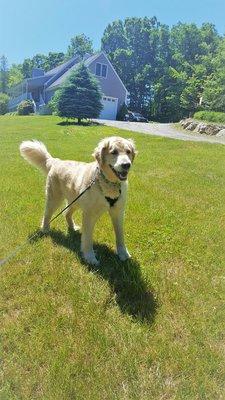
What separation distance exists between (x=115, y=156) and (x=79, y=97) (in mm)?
27084

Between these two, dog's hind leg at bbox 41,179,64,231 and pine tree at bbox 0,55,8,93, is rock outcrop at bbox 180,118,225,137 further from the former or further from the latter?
pine tree at bbox 0,55,8,93

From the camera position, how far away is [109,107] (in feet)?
148

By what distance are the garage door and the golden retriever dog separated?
3896 cm

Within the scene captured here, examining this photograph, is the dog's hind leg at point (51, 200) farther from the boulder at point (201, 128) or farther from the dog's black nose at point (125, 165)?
the boulder at point (201, 128)

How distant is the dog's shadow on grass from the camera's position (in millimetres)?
4199

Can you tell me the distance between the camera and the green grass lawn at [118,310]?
3.23m

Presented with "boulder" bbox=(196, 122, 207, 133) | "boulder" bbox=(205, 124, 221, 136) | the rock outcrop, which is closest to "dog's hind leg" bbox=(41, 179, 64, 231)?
the rock outcrop

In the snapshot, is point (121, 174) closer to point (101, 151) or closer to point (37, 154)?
point (101, 151)

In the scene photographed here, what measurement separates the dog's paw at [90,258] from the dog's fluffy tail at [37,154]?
1628 mm

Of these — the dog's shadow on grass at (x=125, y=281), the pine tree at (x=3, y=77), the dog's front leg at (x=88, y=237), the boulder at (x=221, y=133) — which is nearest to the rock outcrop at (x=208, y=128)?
the boulder at (x=221, y=133)

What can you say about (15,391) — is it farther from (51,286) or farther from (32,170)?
(32,170)

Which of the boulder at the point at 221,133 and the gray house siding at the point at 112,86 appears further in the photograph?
the gray house siding at the point at 112,86

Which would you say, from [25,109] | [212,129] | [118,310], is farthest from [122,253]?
[25,109]

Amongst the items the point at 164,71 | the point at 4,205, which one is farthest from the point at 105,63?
the point at 4,205
